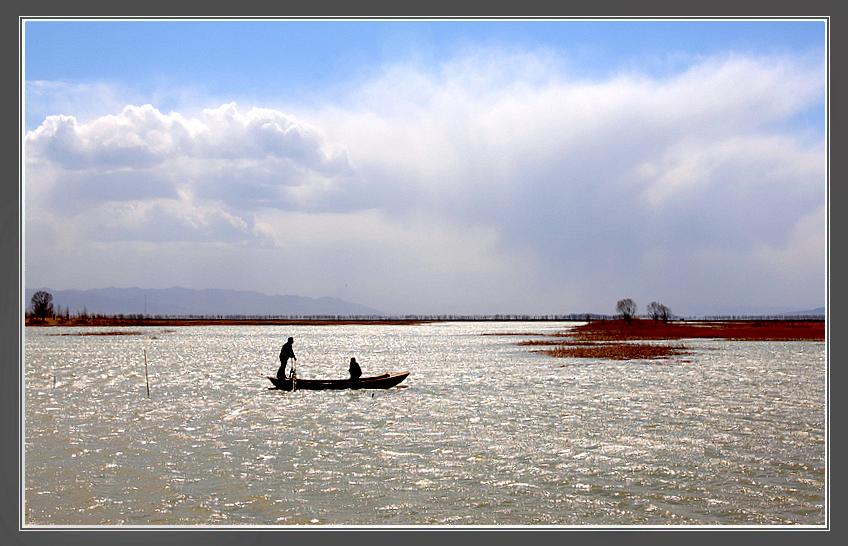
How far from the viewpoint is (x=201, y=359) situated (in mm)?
54938

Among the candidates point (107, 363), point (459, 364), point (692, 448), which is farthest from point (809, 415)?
point (107, 363)

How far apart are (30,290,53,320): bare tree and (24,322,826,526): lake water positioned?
11448 centimetres

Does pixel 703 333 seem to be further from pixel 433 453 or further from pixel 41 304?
pixel 41 304

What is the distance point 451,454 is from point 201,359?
4150cm

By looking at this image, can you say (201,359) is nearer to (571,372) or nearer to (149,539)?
(571,372)

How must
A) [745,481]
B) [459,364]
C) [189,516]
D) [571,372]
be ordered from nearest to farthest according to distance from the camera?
[189,516], [745,481], [571,372], [459,364]

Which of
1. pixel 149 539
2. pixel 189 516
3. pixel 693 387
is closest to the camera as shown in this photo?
pixel 149 539

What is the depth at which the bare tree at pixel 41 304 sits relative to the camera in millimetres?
135087

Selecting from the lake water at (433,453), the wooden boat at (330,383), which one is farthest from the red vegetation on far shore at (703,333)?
the wooden boat at (330,383)

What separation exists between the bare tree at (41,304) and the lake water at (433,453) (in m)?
114

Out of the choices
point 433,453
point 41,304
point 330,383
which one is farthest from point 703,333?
point 41,304

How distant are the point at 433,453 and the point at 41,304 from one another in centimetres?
14207

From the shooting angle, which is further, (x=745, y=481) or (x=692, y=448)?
(x=692, y=448)

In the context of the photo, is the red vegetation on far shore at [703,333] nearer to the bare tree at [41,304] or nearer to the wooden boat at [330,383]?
the wooden boat at [330,383]
